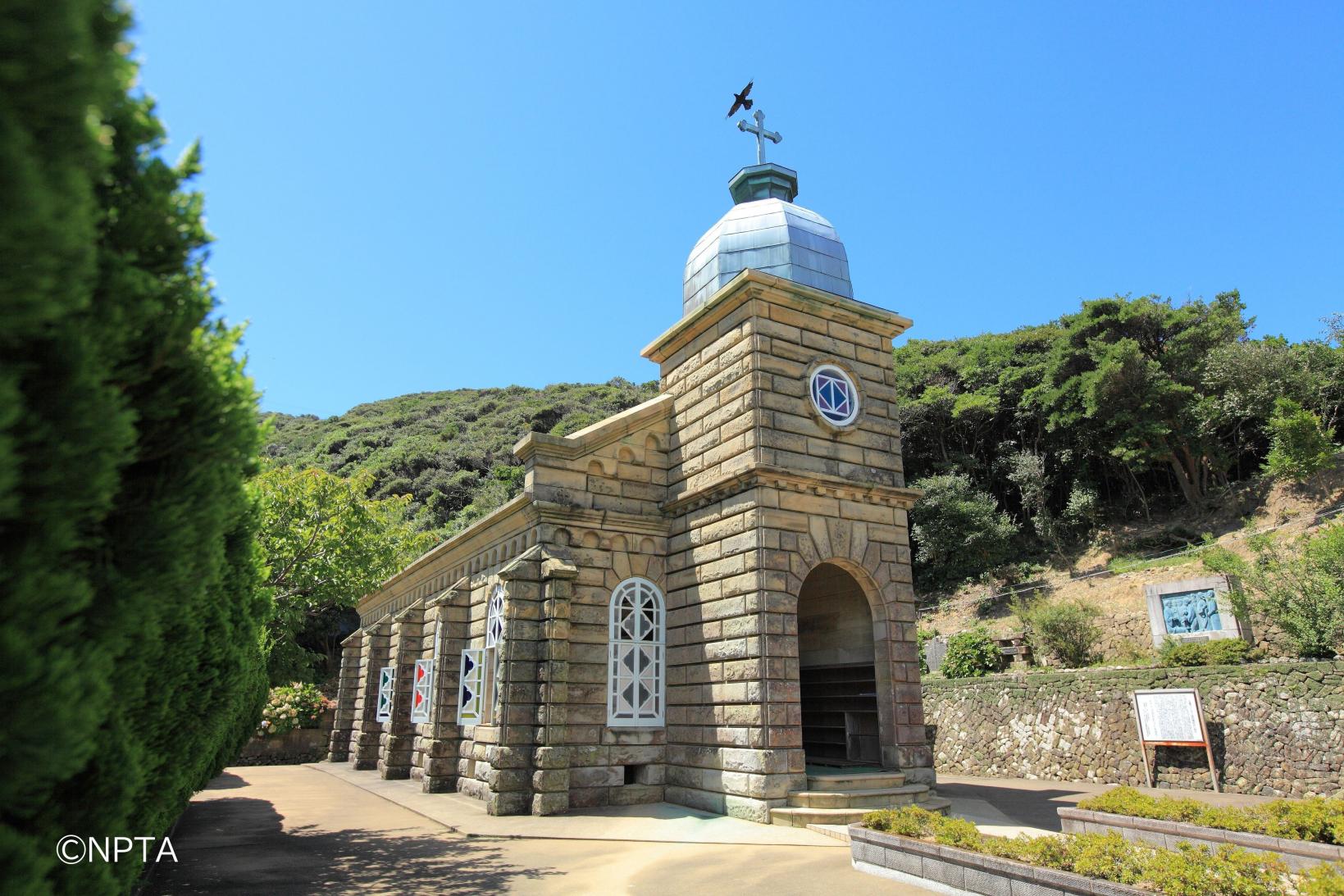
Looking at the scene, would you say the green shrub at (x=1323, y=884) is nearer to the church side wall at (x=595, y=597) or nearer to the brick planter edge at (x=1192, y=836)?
the brick planter edge at (x=1192, y=836)

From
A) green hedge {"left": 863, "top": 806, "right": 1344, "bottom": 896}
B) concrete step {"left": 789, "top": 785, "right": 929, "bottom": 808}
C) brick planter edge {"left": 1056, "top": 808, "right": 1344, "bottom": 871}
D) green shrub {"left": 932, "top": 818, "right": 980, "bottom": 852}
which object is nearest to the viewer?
green hedge {"left": 863, "top": 806, "right": 1344, "bottom": 896}

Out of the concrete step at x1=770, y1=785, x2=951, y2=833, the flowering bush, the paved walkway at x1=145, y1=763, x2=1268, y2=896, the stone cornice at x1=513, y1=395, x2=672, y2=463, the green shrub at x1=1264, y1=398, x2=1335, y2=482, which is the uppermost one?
the green shrub at x1=1264, y1=398, x2=1335, y2=482

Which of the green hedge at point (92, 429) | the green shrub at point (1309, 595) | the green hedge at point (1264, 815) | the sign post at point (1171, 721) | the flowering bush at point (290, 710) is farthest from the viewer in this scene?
the flowering bush at point (290, 710)

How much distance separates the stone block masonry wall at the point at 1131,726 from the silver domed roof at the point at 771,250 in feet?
33.2

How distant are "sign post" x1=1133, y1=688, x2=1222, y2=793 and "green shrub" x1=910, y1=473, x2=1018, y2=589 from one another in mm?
25669

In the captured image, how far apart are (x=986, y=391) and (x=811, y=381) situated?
127ft

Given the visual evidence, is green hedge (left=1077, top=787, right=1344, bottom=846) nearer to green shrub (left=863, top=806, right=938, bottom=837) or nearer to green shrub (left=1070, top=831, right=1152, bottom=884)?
green shrub (left=1070, top=831, right=1152, bottom=884)

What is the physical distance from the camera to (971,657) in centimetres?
2098

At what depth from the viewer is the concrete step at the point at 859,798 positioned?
10586 millimetres

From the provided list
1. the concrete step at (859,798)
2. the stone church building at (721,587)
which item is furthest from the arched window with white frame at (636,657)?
the concrete step at (859,798)

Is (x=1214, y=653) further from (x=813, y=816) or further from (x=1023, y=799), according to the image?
(x=813, y=816)

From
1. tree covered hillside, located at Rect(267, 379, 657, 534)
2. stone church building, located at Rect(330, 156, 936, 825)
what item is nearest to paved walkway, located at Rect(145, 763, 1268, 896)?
stone church building, located at Rect(330, 156, 936, 825)

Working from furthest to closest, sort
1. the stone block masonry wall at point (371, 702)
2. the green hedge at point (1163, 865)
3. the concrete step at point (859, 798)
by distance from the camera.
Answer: the stone block masonry wall at point (371, 702), the concrete step at point (859, 798), the green hedge at point (1163, 865)

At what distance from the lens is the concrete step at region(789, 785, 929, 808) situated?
10.6 metres
